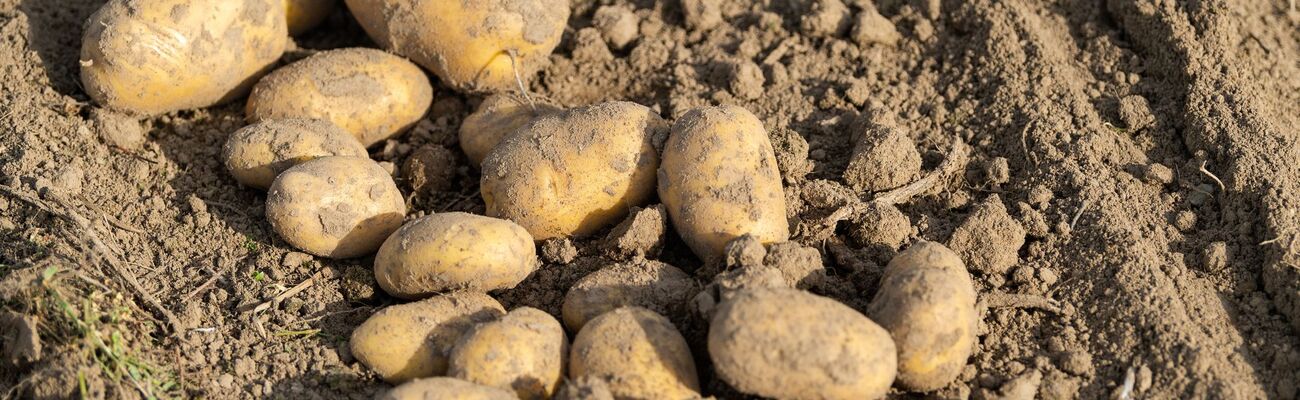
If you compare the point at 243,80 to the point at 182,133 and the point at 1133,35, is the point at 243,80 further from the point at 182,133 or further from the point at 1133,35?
the point at 1133,35

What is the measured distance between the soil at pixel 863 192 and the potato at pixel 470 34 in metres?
0.17

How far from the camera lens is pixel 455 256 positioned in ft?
9.61

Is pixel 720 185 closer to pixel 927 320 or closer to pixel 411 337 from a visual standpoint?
pixel 927 320

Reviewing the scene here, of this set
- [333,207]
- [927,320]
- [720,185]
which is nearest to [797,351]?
[927,320]

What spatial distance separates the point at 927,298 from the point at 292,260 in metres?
1.85

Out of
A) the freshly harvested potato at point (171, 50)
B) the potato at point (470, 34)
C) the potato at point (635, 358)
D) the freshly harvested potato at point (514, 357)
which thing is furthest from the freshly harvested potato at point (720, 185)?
the freshly harvested potato at point (171, 50)

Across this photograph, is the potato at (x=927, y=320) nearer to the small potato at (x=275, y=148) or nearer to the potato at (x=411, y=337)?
the potato at (x=411, y=337)

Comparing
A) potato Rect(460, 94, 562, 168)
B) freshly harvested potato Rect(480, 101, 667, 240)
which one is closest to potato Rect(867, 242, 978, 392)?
freshly harvested potato Rect(480, 101, 667, 240)

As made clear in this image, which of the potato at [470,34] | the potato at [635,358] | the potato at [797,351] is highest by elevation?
the potato at [470,34]

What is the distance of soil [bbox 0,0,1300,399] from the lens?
284 cm

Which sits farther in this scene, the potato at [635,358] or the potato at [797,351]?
the potato at [635,358]

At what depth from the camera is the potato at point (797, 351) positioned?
2463mm

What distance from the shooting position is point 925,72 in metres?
3.75

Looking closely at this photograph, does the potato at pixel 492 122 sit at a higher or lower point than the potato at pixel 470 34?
lower
